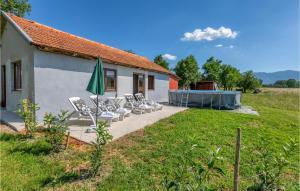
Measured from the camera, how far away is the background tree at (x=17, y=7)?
21375 mm

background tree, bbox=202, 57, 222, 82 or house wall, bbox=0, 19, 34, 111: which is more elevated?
background tree, bbox=202, 57, 222, 82

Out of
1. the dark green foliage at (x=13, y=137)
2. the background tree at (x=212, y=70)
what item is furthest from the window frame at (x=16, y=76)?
the background tree at (x=212, y=70)

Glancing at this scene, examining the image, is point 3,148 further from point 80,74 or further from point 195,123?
point 195,123

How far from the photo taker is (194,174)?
2.69m

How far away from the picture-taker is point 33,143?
5.39 m

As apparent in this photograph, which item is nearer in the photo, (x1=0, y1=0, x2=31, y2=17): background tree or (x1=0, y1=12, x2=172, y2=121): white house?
(x1=0, y1=12, x2=172, y2=121): white house

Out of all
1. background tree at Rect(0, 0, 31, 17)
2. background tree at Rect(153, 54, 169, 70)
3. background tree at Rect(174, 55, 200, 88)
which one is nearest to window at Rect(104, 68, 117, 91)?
background tree at Rect(0, 0, 31, 17)

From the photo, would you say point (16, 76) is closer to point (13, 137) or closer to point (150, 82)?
point (13, 137)

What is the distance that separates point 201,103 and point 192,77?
22.9 metres

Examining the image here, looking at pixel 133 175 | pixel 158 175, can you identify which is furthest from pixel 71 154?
pixel 158 175

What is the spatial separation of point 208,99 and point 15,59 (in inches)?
506

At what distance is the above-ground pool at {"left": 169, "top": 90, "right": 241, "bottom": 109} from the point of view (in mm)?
13500

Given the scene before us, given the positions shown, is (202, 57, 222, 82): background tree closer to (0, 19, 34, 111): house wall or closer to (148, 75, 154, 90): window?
(148, 75, 154, 90): window

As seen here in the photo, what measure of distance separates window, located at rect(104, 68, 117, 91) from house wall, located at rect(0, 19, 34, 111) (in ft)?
13.8
